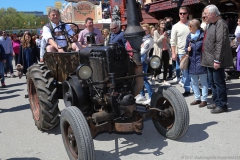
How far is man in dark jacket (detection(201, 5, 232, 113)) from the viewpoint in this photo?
4516 mm

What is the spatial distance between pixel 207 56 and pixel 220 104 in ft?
2.93

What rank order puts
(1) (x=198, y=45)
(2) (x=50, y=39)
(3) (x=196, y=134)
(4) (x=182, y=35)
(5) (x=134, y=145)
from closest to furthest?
(5) (x=134, y=145) < (3) (x=196, y=134) < (2) (x=50, y=39) < (1) (x=198, y=45) < (4) (x=182, y=35)

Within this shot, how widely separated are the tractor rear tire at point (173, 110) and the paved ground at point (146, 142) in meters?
0.16

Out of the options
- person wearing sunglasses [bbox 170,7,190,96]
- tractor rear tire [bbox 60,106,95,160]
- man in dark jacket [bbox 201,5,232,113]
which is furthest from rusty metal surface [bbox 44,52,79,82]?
person wearing sunglasses [bbox 170,7,190,96]

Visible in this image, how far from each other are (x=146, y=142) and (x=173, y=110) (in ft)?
1.99

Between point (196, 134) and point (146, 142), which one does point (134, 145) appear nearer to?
point (146, 142)

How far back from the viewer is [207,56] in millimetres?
4820

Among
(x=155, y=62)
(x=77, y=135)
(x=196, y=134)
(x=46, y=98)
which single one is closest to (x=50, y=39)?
(x=46, y=98)

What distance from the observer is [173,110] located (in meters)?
3.64

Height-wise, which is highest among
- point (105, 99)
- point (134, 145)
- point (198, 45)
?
point (198, 45)

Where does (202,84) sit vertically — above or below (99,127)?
above

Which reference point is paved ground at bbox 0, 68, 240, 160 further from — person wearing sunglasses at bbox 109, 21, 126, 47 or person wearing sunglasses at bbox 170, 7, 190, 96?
person wearing sunglasses at bbox 109, 21, 126, 47

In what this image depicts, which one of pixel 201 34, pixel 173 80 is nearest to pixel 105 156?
pixel 201 34

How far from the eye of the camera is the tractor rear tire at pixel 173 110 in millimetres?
3529
